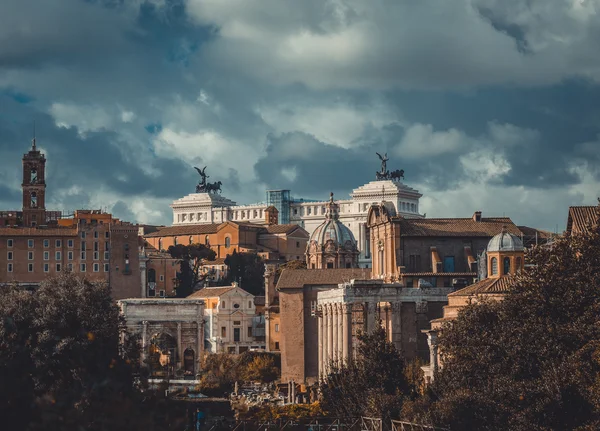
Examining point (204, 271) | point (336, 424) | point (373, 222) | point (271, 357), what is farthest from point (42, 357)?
Answer: point (204, 271)

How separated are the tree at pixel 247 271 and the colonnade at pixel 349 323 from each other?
2238 inches

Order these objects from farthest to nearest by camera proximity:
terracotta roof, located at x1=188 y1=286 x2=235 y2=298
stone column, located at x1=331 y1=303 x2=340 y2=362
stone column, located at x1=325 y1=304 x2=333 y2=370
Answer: terracotta roof, located at x1=188 y1=286 x2=235 y2=298 < stone column, located at x1=325 y1=304 x2=333 y2=370 < stone column, located at x1=331 y1=303 x2=340 y2=362

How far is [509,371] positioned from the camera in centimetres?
5981

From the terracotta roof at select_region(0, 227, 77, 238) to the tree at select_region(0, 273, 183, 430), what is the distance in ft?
228

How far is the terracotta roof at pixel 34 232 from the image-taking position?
149625 millimetres

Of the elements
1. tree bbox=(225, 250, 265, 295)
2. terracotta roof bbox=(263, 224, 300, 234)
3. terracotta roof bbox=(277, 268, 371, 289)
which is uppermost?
terracotta roof bbox=(263, 224, 300, 234)

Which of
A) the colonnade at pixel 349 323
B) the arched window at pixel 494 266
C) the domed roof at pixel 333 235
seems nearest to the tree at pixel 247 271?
the domed roof at pixel 333 235

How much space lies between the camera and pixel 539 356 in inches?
2320

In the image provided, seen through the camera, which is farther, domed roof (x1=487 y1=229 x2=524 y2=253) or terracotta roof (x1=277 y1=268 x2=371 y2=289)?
terracotta roof (x1=277 y1=268 x2=371 y2=289)

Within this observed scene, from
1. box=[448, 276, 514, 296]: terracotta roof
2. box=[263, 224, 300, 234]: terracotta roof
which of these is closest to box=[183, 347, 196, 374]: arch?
box=[448, 276, 514, 296]: terracotta roof

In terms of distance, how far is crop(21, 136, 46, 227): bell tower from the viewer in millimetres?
159375

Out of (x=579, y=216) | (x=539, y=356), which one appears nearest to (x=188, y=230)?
(x=579, y=216)

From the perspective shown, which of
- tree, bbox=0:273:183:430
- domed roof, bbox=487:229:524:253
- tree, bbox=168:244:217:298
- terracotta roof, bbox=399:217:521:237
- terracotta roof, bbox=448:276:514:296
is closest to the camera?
tree, bbox=0:273:183:430

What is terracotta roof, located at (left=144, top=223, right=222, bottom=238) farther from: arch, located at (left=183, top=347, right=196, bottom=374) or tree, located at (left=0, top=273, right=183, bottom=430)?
tree, located at (left=0, top=273, right=183, bottom=430)
